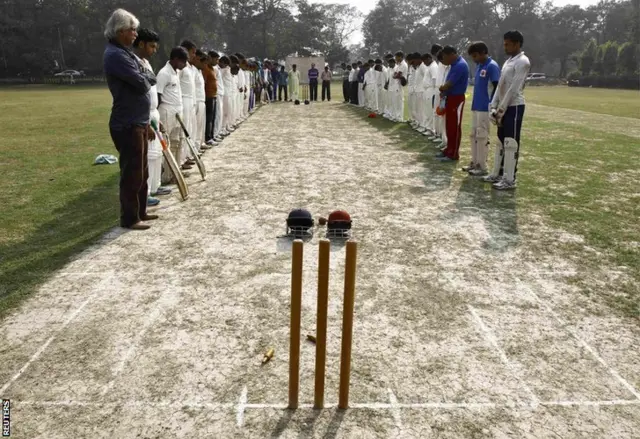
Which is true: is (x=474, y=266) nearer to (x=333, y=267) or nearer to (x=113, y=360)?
(x=333, y=267)

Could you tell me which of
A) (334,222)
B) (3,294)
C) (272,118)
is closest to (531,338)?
(334,222)

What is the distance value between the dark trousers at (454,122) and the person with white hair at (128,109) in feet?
21.2

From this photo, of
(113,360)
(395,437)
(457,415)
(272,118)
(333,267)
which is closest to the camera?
(395,437)

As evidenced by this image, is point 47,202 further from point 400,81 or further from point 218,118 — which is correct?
point 400,81

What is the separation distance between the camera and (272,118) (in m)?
19.3

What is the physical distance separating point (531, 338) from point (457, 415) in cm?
120

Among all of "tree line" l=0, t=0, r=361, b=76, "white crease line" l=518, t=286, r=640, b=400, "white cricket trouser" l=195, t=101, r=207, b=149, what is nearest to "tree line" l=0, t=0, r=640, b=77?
"tree line" l=0, t=0, r=361, b=76

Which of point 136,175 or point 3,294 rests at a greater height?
point 136,175

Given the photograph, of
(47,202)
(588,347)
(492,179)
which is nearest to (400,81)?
(492,179)

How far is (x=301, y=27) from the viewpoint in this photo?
77938 mm

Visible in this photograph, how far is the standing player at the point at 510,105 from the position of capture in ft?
25.0

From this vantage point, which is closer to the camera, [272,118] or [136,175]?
[136,175]

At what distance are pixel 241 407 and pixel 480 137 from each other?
24.7ft

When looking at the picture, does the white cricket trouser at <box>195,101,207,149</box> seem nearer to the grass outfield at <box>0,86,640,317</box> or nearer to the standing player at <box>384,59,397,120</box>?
the grass outfield at <box>0,86,640,317</box>
